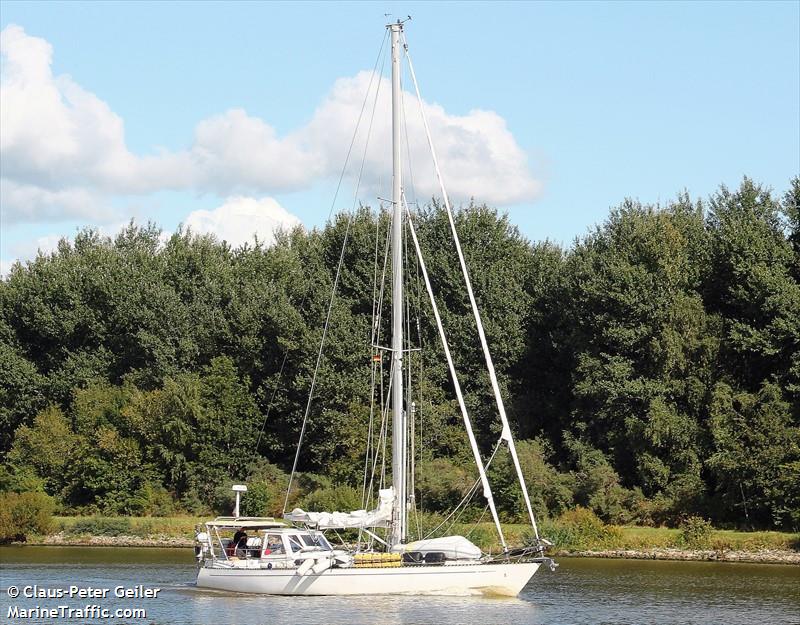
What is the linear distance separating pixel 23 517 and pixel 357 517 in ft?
126

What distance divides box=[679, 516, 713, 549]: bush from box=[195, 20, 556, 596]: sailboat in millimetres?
22294

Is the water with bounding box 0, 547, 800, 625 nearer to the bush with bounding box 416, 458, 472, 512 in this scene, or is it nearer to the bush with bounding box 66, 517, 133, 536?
the bush with bounding box 416, 458, 472, 512

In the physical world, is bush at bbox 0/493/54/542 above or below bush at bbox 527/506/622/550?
above

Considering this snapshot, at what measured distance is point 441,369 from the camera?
8262 centimetres

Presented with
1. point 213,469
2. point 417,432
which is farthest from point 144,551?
point 417,432

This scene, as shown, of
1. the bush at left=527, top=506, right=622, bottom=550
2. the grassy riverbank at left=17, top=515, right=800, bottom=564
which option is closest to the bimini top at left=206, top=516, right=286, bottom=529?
the grassy riverbank at left=17, top=515, right=800, bottom=564

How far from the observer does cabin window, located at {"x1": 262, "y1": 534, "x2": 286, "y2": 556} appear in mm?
44094

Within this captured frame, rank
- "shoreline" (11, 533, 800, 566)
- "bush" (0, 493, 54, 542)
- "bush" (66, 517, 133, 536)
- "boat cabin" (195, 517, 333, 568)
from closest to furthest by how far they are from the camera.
Result: "boat cabin" (195, 517, 333, 568) → "shoreline" (11, 533, 800, 566) → "bush" (0, 493, 54, 542) → "bush" (66, 517, 133, 536)

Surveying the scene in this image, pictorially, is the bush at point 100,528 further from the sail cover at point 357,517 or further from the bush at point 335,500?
the sail cover at point 357,517

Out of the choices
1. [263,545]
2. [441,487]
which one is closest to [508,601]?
[263,545]

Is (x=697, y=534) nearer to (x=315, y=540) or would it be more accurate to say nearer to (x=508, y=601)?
(x=508, y=601)

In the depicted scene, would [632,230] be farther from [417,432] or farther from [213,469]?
[213,469]

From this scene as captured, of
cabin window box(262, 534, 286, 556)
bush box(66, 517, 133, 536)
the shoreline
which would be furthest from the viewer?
bush box(66, 517, 133, 536)

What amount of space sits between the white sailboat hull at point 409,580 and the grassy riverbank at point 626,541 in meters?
17.5
